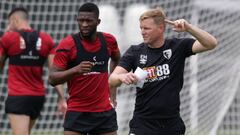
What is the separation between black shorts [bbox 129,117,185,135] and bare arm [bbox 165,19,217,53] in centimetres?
73

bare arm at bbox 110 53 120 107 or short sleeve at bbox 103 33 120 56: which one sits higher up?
short sleeve at bbox 103 33 120 56

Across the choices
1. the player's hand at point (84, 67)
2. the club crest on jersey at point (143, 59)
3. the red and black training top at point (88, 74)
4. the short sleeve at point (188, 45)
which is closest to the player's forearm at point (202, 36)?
the short sleeve at point (188, 45)

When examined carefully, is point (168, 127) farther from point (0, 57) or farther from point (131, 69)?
point (0, 57)

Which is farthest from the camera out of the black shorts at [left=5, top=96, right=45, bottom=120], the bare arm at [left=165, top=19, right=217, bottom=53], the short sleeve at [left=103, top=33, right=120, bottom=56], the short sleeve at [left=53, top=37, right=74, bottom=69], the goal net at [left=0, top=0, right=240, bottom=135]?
the goal net at [left=0, top=0, right=240, bottom=135]

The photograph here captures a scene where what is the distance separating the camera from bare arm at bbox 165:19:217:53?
683cm

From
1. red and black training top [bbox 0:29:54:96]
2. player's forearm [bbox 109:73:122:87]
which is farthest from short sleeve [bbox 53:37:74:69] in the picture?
red and black training top [bbox 0:29:54:96]

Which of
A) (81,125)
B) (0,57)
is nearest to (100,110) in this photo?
(81,125)

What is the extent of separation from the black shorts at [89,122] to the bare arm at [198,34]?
4.58 ft

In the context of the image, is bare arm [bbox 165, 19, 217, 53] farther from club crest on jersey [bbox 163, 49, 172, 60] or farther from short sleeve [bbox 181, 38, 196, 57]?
club crest on jersey [bbox 163, 49, 172, 60]

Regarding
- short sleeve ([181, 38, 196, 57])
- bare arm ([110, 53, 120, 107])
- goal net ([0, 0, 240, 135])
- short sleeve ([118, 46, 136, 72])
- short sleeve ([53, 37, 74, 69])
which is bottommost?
goal net ([0, 0, 240, 135])

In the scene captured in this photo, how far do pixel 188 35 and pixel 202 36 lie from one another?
6518 mm

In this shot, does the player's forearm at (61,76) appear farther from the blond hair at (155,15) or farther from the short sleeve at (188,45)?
the short sleeve at (188,45)

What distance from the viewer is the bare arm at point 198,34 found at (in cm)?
683

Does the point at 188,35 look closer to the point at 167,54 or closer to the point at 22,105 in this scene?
the point at 22,105
